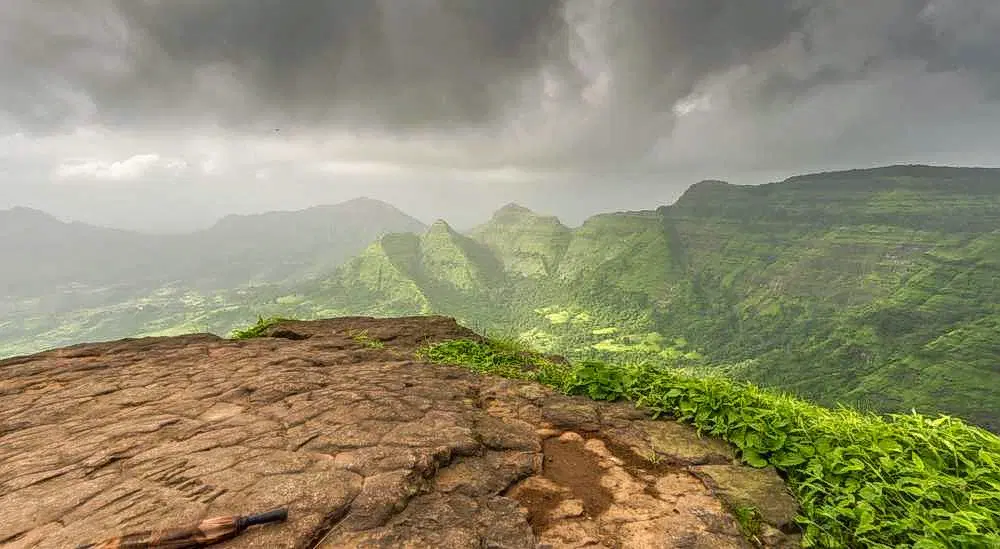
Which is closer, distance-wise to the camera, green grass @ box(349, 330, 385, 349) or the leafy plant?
the leafy plant

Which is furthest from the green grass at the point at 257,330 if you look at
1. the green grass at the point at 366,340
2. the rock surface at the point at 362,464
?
the rock surface at the point at 362,464

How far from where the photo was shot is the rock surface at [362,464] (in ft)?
17.7

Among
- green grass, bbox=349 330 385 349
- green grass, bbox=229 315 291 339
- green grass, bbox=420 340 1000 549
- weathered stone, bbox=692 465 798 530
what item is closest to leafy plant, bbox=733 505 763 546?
weathered stone, bbox=692 465 798 530

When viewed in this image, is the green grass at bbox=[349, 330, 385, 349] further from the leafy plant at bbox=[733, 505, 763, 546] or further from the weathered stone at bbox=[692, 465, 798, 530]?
the leafy plant at bbox=[733, 505, 763, 546]

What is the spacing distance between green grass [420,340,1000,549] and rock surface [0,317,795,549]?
0.45 m

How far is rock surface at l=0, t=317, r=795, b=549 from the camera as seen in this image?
539cm

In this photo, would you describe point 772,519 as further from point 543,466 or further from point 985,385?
point 985,385

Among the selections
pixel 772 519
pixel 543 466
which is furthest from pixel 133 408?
pixel 772 519

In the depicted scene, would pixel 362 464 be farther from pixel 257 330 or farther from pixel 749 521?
pixel 257 330

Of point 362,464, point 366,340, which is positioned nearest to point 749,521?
point 362,464

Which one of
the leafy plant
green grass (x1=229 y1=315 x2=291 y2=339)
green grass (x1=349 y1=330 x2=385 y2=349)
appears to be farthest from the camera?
green grass (x1=229 y1=315 x2=291 y2=339)

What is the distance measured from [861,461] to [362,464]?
703 cm

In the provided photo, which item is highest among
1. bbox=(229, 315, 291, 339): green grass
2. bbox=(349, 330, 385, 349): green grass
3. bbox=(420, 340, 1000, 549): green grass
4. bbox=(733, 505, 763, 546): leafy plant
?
bbox=(229, 315, 291, 339): green grass

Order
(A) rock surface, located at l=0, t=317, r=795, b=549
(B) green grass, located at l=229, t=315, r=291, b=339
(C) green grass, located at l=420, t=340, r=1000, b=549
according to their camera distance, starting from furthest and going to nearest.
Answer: (B) green grass, located at l=229, t=315, r=291, b=339 → (A) rock surface, located at l=0, t=317, r=795, b=549 → (C) green grass, located at l=420, t=340, r=1000, b=549
